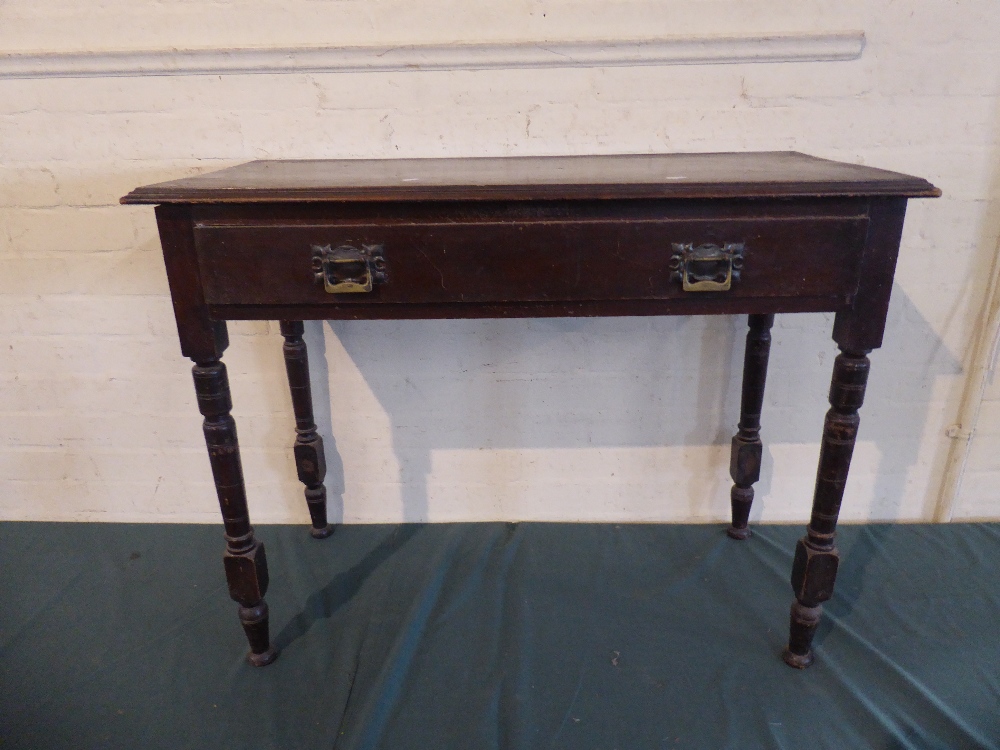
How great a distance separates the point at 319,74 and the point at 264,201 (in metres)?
0.73

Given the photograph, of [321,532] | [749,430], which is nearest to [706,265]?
[749,430]

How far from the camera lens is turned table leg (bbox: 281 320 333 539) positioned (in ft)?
6.13

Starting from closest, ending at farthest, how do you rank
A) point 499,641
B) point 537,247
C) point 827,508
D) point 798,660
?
point 537,247 → point 827,508 → point 798,660 → point 499,641

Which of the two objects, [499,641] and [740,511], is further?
[740,511]

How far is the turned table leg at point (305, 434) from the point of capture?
187 cm

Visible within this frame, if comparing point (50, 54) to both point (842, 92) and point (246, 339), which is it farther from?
point (842, 92)

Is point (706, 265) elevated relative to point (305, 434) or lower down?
elevated

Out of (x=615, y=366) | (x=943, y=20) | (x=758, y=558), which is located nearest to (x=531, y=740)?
(x=758, y=558)

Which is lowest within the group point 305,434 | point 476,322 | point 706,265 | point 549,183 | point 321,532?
point 321,532

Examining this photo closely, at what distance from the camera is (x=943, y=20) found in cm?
170

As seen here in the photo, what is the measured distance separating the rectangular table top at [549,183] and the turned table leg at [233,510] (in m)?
0.34

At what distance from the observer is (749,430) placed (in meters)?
1.92

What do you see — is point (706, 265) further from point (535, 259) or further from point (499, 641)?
point (499, 641)

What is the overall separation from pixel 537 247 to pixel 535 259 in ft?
0.07
